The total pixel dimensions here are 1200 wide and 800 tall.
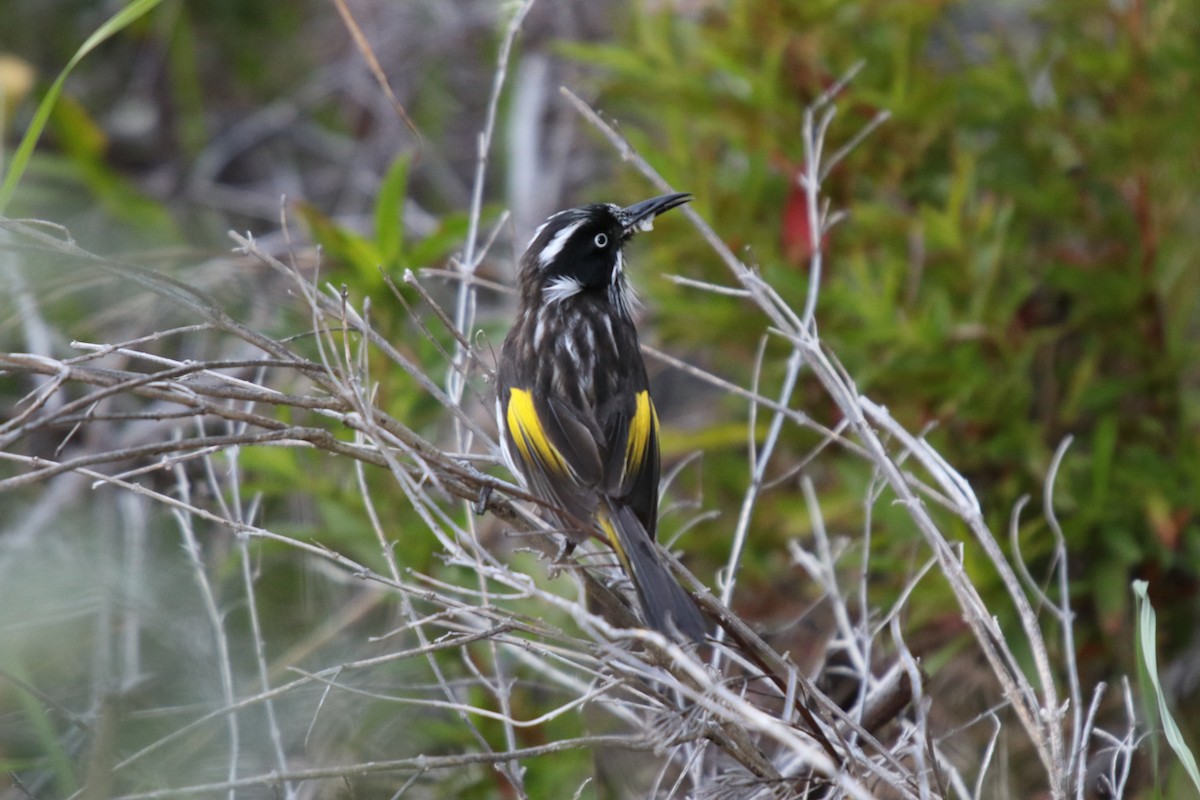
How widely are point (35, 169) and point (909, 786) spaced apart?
568cm

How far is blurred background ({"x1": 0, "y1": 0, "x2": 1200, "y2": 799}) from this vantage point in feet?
15.2

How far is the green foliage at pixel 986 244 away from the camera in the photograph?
15.8 ft

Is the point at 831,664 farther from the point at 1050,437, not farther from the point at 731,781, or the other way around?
the point at 1050,437

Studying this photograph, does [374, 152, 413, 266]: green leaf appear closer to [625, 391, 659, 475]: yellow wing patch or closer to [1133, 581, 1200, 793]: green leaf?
[625, 391, 659, 475]: yellow wing patch

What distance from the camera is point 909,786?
280 centimetres

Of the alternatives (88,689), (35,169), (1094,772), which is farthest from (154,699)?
(35,169)

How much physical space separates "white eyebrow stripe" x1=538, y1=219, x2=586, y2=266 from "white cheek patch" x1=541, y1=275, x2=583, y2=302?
69 mm

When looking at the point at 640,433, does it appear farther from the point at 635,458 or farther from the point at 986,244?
the point at 986,244

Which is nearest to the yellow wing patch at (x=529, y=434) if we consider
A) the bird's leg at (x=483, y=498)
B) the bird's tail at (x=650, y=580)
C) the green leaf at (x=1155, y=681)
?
the bird's tail at (x=650, y=580)

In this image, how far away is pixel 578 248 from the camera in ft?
14.7

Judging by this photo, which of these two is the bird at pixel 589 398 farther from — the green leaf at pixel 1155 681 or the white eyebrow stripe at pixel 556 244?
the green leaf at pixel 1155 681

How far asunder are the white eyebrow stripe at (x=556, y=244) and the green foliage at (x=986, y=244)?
0.85 meters

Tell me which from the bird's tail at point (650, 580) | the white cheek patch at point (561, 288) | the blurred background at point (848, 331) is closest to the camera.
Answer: the bird's tail at point (650, 580)

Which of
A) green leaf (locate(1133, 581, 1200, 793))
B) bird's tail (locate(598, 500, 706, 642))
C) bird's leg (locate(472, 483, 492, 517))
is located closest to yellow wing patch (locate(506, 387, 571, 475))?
bird's tail (locate(598, 500, 706, 642))
